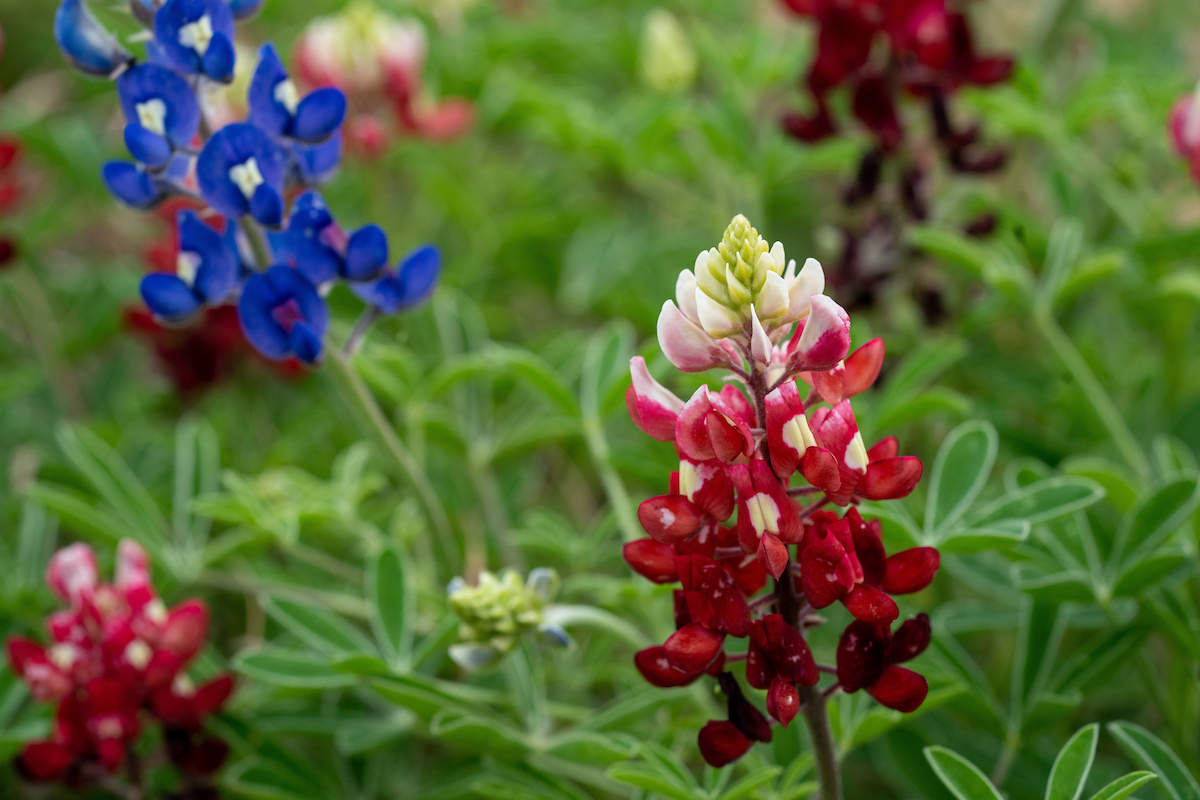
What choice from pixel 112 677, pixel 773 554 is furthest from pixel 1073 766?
pixel 112 677

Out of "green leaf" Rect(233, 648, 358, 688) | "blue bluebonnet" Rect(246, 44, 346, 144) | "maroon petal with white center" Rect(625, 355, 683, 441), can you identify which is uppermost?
"blue bluebonnet" Rect(246, 44, 346, 144)

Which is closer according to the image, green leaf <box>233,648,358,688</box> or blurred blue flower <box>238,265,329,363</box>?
blurred blue flower <box>238,265,329,363</box>

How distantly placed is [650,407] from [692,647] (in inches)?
8.2

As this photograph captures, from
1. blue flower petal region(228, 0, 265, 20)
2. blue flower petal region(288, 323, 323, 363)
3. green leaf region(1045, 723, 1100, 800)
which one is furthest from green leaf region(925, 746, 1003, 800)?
blue flower petal region(228, 0, 265, 20)

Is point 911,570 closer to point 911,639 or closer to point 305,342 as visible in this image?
point 911,639

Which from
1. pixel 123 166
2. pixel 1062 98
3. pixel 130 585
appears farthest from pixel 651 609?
pixel 1062 98

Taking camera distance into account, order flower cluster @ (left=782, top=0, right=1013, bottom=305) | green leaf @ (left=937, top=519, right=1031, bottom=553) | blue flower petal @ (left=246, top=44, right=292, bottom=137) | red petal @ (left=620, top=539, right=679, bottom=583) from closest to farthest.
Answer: red petal @ (left=620, top=539, right=679, bottom=583) < green leaf @ (left=937, top=519, right=1031, bottom=553) < blue flower petal @ (left=246, top=44, right=292, bottom=137) < flower cluster @ (left=782, top=0, right=1013, bottom=305)

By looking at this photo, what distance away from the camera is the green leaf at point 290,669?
136 centimetres

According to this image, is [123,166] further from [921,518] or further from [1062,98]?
[1062,98]

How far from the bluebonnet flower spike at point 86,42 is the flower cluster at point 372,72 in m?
1.22

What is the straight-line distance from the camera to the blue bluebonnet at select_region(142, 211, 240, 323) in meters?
1.24

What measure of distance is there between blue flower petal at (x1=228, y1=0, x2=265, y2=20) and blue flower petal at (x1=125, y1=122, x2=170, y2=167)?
22 cm

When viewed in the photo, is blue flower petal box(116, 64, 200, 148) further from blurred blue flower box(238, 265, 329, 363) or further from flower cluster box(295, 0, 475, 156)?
flower cluster box(295, 0, 475, 156)

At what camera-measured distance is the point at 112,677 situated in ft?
4.75
